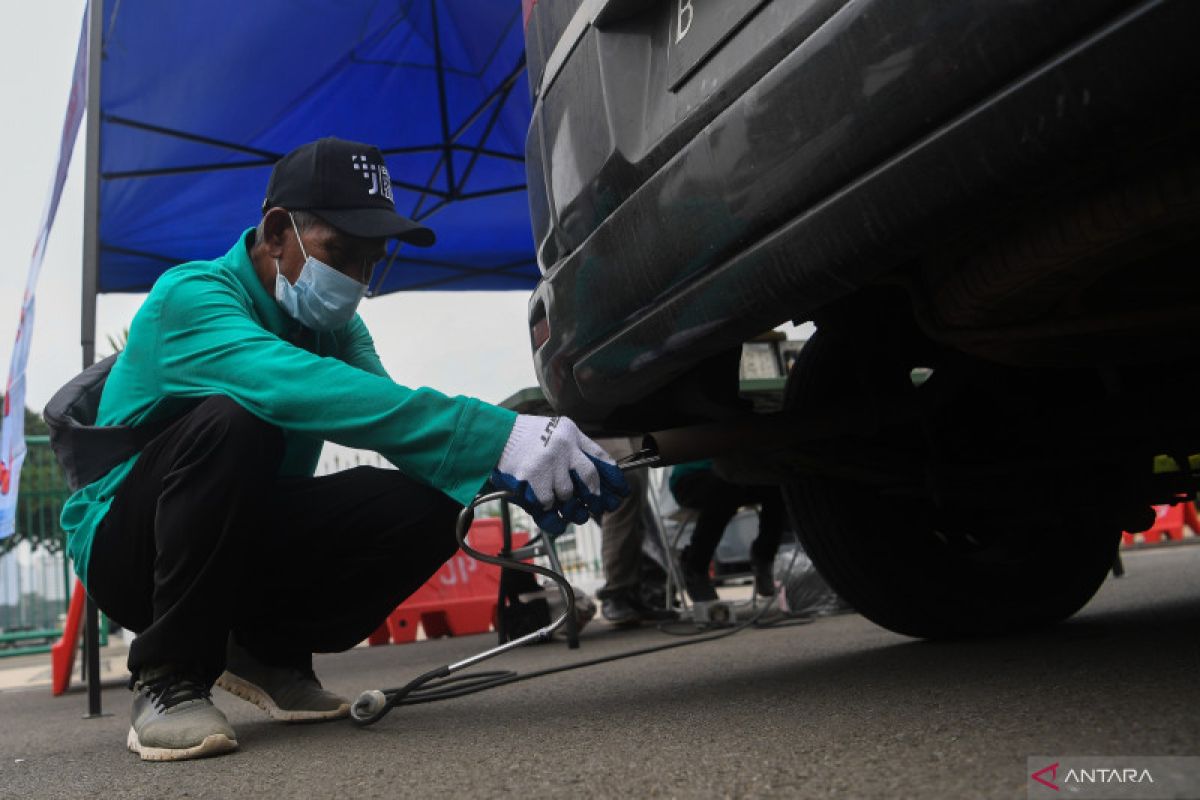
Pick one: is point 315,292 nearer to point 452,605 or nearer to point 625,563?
point 625,563

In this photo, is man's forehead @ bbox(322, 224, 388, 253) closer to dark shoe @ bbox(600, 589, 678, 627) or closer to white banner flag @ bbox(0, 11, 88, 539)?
white banner flag @ bbox(0, 11, 88, 539)

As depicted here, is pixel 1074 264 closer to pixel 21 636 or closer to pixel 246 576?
pixel 246 576

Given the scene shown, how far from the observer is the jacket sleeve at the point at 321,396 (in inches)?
59.1

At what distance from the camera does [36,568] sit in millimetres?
7566

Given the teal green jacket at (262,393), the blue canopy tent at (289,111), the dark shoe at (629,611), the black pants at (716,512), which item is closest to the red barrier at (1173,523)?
the black pants at (716,512)

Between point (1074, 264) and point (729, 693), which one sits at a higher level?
point (1074, 264)

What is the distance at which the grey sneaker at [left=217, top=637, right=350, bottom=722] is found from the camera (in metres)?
1.93

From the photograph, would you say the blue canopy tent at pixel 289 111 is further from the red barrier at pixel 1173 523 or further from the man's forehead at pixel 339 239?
the red barrier at pixel 1173 523

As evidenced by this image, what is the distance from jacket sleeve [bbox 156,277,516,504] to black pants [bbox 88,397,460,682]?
0.23 feet

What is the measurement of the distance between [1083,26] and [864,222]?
284mm

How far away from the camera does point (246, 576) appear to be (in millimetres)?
1807

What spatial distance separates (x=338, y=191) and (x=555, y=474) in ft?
2.76

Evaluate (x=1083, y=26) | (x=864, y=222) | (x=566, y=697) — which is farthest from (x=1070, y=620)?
(x=1083, y=26)

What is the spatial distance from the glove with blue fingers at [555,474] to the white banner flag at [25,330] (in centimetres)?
257
